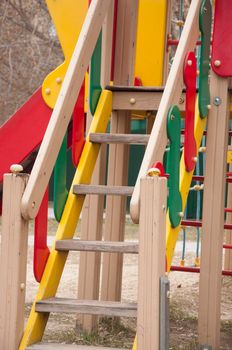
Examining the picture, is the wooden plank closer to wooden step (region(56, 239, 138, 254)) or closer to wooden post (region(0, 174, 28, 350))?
wooden step (region(56, 239, 138, 254))

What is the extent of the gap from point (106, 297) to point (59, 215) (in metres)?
1.58

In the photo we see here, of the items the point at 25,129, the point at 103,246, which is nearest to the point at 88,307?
the point at 103,246

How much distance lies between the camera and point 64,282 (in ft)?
32.3

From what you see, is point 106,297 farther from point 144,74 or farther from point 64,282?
point 64,282

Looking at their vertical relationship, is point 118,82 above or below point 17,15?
below

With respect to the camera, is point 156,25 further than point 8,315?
Yes

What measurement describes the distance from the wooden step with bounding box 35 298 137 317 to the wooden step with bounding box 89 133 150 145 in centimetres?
113

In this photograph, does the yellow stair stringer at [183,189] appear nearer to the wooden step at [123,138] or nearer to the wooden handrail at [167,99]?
the wooden step at [123,138]

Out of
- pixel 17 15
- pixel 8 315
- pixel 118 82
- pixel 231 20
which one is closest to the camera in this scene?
pixel 8 315

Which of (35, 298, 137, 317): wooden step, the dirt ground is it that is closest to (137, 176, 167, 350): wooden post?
(35, 298, 137, 317): wooden step

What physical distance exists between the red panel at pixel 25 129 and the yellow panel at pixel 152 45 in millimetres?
866

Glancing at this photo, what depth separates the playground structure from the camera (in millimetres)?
4738

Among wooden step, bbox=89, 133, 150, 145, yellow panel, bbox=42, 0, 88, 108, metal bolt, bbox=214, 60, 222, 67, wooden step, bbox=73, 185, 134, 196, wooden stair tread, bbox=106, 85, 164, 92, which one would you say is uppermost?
yellow panel, bbox=42, 0, 88, 108

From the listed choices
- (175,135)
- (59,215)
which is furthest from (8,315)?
(175,135)
